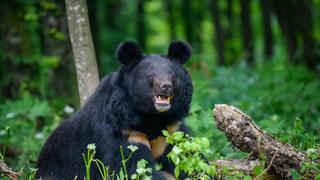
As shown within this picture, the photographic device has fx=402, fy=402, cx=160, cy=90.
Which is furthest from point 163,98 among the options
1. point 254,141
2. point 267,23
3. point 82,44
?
point 267,23

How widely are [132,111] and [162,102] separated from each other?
1.48ft

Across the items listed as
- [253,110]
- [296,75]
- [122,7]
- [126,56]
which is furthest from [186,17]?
[126,56]

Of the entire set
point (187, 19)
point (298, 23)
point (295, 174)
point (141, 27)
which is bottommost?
point (141, 27)

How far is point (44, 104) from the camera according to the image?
8.32 m

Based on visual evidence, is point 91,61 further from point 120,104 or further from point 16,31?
point 16,31

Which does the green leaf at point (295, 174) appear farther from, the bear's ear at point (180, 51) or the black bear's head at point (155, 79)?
the bear's ear at point (180, 51)

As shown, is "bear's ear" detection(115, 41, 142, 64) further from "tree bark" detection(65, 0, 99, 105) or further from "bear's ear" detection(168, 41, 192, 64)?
"tree bark" detection(65, 0, 99, 105)

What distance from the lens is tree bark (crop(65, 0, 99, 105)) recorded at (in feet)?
21.9

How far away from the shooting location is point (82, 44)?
6.78 meters

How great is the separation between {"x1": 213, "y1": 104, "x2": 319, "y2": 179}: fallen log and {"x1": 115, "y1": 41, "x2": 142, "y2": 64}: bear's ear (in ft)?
4.94

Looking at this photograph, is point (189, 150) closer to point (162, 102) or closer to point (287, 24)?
point (162, 102)

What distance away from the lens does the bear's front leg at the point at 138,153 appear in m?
5.02

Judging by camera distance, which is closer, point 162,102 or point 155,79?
point 162,102

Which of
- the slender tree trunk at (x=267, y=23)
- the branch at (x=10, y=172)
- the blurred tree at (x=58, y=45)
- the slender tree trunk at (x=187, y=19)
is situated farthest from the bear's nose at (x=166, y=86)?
the slender tree trunk at (x=187, y=19)
